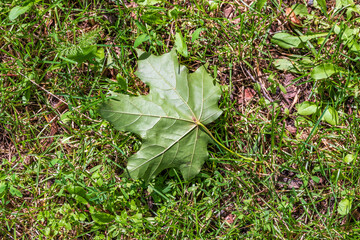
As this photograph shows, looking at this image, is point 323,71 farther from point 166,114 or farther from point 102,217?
point 102,217

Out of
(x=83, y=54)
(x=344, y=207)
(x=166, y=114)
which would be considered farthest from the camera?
(x=83, y=54)

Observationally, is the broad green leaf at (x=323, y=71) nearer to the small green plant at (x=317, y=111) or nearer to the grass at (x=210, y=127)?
the grass at (x=210, y=127)

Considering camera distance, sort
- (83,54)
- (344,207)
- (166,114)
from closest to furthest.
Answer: (166,114), (344,207), (83,54)

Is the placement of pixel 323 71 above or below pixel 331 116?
above

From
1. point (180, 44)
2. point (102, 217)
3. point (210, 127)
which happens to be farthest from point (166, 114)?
point (102, 217)

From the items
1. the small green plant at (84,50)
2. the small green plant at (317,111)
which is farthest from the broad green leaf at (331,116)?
the small green plant at (84,50)

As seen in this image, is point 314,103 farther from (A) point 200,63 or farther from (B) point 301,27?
(A) point 200,63

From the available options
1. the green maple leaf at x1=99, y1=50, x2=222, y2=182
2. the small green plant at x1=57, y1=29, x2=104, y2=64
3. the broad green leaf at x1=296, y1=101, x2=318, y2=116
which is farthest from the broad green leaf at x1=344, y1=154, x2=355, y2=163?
the small green plant at x1=57, y1=29, x2=104, y2=64

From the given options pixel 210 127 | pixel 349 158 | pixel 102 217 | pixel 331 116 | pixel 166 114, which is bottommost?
pixel 102 217
